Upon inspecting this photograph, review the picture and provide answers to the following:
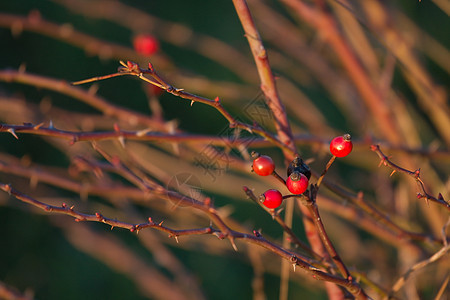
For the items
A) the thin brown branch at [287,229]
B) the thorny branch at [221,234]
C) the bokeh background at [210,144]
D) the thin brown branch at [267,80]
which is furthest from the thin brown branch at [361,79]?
the thorny branch at [221,234]

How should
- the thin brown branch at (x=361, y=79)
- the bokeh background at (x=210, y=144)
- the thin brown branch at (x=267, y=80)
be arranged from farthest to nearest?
1. the thin brown branch at (x=361, y=79)
2. the bokeh background at (x=210, y=144)
3. the thin brown branch at (x=267, y=80)

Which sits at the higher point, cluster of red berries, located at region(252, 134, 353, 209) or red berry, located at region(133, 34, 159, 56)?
red berry, located at region(133, 34, 159, 56)

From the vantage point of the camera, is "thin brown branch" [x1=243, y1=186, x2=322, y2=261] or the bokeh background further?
the bokeh background

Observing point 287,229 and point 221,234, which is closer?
point 221,234

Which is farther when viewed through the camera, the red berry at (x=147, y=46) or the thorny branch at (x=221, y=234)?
the red berry at (x=147, y=46)

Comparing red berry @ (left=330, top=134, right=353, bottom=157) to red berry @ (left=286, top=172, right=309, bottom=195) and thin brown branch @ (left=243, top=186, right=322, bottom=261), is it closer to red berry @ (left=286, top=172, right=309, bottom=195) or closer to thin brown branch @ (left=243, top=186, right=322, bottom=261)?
red berry @ (left=286, top=172, right=309, bottom=195)

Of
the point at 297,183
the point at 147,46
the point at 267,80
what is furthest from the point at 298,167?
the point at 147,46

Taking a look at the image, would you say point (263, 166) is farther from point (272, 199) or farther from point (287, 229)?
point (287, 229)

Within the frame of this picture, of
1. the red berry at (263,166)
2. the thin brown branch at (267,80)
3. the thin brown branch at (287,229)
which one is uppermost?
the thin brown branch at (267,80)

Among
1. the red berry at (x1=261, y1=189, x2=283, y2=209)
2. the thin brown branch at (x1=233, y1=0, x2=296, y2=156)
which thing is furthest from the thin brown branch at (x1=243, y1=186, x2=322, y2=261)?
the thin brown branch at (x1=233, y1=0, x2=296, y2=156)

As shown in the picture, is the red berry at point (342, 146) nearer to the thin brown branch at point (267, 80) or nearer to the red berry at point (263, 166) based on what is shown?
the red berry at point (263, 166)
